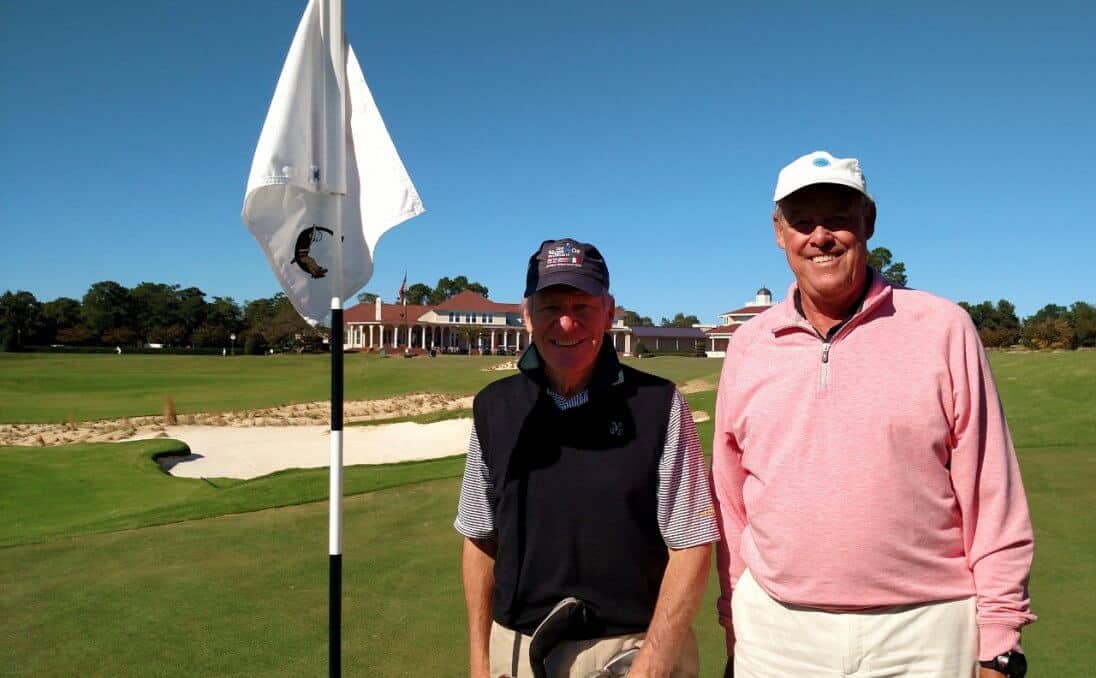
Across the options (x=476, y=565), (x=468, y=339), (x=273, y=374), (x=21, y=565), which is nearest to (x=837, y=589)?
(x=476, y=565)

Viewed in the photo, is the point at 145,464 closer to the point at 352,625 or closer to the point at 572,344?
the point at 352,625

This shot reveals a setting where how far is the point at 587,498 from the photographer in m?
2.45

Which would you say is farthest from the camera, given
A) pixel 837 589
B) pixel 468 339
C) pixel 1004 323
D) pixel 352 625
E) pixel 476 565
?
pixel 468 339

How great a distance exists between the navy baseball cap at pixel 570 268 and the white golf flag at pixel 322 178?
1.03 meters

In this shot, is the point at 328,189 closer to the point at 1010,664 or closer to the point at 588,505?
the point at 588,505

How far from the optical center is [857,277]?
7.98 feet

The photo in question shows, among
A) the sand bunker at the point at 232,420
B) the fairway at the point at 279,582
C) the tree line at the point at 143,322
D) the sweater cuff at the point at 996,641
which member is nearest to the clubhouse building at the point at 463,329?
the tree line at the point at 143,322

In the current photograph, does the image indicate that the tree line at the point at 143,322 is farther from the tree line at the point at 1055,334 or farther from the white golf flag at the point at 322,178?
the white golf flag at the point at 322,178

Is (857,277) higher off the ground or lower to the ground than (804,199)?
lower

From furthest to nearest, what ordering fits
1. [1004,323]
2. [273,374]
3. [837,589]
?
[1004,323] < [273,374] < [837,589]

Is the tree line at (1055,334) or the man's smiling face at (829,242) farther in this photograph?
the tree line at (1055,334)

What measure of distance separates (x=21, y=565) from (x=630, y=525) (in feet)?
17.0

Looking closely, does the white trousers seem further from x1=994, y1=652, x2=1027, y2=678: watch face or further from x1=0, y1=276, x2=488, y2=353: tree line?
x1=0, y1=276, x2=488, y2=353: tree line

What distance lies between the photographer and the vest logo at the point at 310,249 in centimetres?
339
